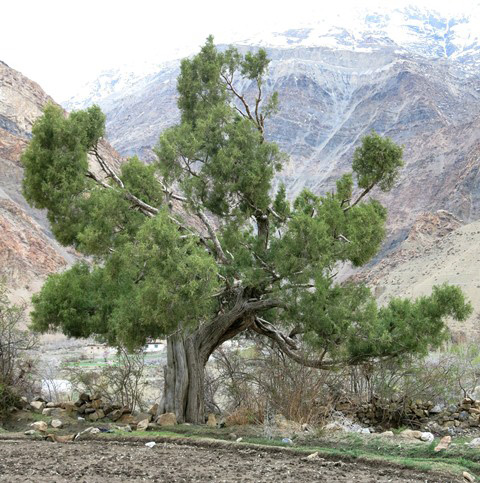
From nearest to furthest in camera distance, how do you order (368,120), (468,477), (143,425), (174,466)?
(468,477) < (174,466) < (143,425) < (368,120)

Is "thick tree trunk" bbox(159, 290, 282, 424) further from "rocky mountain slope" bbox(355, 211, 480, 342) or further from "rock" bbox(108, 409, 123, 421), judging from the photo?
"rocky mountain slope" bbox(355, 211, 480, 342)

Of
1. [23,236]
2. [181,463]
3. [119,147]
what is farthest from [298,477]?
[119,147]

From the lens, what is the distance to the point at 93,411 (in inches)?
517

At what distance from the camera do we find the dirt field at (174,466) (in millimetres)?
6836

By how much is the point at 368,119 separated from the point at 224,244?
12414cm

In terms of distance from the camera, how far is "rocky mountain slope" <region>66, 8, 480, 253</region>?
316 ft

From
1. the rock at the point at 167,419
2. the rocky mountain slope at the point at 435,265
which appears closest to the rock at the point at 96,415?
the rock at the point at 167,419

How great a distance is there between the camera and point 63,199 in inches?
456

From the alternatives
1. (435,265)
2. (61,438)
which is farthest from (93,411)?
(435,265)

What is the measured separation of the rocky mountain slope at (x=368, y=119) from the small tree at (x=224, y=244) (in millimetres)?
75497

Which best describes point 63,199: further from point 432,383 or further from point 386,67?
point 386,67

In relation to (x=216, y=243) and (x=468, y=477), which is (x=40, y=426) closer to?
(x=216, y=243)

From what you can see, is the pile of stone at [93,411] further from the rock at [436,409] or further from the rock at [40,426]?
the rock at [436,409]

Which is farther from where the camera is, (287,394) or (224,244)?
(224,244)
